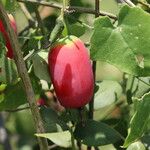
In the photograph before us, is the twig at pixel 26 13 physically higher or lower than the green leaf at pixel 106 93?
higher

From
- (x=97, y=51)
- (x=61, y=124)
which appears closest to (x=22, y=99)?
(x=61, y=124)

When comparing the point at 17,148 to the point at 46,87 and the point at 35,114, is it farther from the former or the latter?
the point at 35,114

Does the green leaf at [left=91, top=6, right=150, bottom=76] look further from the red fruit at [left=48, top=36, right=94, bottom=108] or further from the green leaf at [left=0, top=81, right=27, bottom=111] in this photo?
the green leaf at [left=0, top=81, right=27, bottom=111]

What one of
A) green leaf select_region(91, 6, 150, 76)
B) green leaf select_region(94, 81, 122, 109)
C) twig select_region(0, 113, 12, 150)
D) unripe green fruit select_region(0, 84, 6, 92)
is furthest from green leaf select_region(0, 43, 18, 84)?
twig select_region(0, 113, 12, 150)

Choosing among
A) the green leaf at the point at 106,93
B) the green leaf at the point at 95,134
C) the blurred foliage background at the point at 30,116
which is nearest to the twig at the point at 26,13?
the blurred foliage background at the point at 30,116

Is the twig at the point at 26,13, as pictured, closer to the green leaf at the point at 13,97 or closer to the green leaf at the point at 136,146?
the green leaf at the point at 13,97

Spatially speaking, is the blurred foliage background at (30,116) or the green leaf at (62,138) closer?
the green leaf at (62,138)
